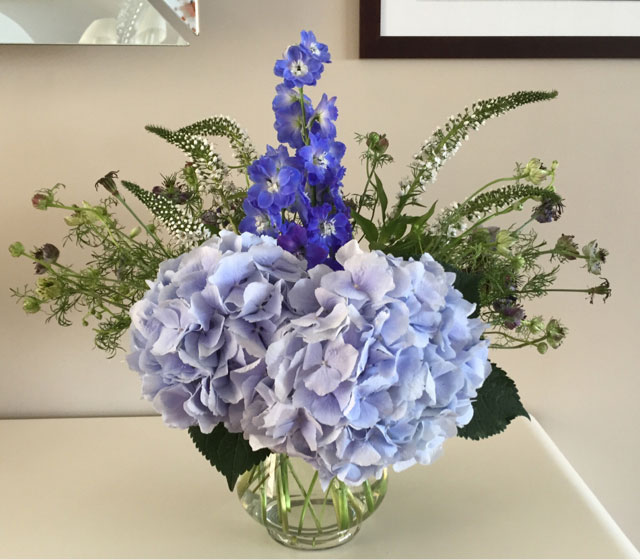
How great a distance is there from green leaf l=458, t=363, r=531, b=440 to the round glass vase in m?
0.14

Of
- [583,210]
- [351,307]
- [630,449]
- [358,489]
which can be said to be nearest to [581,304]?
[583,210]

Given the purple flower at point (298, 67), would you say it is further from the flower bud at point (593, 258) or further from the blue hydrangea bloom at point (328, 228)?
the flower bud at point (593, 258)

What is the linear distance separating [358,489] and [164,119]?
0.58 metres

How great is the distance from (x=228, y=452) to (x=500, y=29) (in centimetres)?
69

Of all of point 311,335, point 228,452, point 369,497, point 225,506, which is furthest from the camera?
point 225,506

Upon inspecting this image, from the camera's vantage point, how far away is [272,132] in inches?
38.0

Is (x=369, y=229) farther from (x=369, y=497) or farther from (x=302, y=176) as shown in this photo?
(x=369, y=497)

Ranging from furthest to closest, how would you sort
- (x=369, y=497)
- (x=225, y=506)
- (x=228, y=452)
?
(x=225, y=506)
(x=369, y=497)
(x=228, y=452)

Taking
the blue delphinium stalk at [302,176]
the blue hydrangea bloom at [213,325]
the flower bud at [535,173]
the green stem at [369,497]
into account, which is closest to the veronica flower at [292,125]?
the blue delphinium stalk at [302,176]

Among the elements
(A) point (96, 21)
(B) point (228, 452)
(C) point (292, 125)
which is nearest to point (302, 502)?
(B) point (228, 452)

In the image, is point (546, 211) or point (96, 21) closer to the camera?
point (546, 211)

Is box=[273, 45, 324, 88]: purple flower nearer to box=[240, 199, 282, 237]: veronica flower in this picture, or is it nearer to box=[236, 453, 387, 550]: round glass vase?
box=[240, 199, 282, 237]: veronica flower

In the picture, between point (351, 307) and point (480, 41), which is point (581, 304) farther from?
point (351, 307)

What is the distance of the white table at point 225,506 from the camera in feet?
2.32
